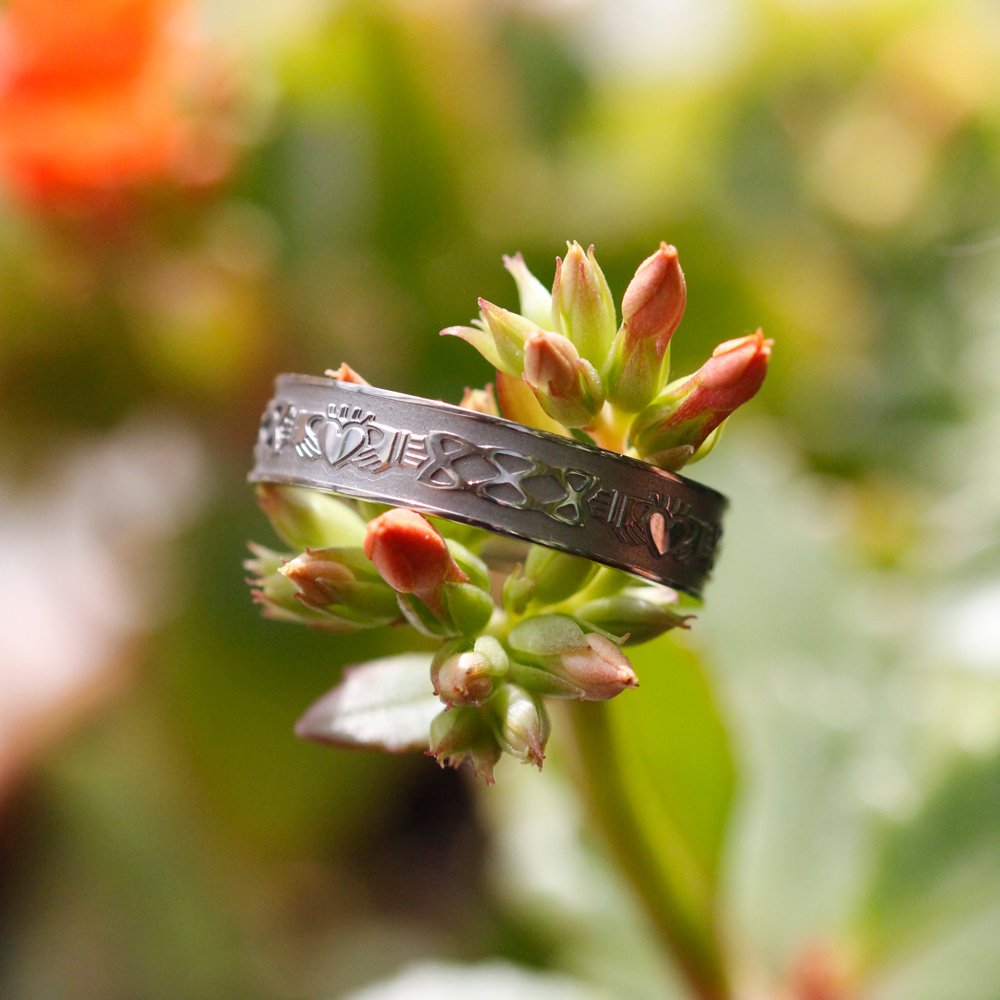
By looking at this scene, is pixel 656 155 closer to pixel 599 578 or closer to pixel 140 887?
A: pixel 599 578

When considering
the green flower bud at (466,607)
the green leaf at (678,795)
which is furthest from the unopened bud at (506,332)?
the green leaf at (678,795)

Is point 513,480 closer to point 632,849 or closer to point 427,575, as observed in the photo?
point 427,575

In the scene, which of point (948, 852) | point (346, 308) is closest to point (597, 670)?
point (948, 852)

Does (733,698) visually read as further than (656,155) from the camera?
No

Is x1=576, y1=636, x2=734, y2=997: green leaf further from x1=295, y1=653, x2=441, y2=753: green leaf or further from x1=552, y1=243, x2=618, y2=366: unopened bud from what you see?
x1=552, y1=243, x2=618, y2=366: unopened bud

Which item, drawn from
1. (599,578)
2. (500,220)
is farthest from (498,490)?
(500,220)

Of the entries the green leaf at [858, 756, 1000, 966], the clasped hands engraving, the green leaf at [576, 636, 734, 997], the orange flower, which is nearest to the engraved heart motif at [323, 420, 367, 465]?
the clasped hands engraving
